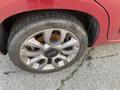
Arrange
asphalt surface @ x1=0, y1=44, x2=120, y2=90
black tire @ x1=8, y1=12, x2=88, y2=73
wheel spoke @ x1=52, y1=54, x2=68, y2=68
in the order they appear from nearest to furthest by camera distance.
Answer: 1. black tire @ x1=8, y1=12, x2=88, y2=73
2. wheel spoke @ x1=52, y1=54, x2=68, y2=68
3. asphalt surface @ x1=0, y1=44, x2=120, y2=90

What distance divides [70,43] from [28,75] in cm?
62

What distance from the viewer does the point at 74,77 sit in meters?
2.52

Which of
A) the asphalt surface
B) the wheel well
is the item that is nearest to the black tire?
the wheel well

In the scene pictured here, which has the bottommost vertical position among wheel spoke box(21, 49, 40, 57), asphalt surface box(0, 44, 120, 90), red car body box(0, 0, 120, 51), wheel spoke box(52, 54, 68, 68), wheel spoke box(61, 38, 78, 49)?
asphalt surface box(0, 44, 120, 90)

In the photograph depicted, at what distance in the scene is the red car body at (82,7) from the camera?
1798 mm

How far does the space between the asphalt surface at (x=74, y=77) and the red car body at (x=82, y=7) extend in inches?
21.1

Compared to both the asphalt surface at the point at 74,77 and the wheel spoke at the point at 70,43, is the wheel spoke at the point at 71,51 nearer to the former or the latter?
the wheel spoke at the point at 70,43

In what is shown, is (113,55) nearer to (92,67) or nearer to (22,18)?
(92,67)

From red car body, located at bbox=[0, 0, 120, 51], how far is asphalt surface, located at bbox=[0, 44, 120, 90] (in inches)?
21.1

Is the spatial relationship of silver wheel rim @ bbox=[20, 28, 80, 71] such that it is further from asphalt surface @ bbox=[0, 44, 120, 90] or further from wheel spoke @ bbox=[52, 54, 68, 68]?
asphalt surface @ bbox=[0, 44, 120, 90]

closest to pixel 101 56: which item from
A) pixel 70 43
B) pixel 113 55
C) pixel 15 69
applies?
pixel 113 55

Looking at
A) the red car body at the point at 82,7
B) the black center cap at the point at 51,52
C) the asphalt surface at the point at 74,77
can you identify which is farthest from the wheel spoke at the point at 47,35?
the asphalt surface at the point at 74,77

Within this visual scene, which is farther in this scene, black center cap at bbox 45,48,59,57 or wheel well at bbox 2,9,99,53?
black center cap at bbox 45,48,59,57

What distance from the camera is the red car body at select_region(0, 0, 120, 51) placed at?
180 cm
